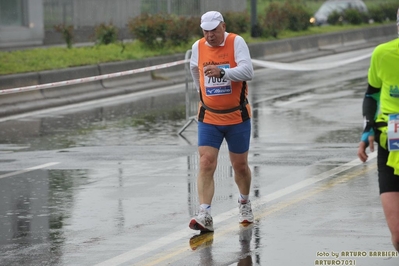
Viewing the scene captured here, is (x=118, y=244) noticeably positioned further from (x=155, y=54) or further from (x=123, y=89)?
(x=155, y=54)

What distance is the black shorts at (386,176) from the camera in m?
6.69

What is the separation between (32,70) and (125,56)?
387cm

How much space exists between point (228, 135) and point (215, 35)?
34.5 inches

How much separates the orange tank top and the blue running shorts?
5 centimetres

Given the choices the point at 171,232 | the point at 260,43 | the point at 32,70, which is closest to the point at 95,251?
the point at 171,232

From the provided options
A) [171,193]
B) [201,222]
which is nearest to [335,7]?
[171,193]

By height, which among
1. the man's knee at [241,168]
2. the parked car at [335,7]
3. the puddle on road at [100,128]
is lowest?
the parked car at [335,7]

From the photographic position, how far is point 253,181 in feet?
38.1

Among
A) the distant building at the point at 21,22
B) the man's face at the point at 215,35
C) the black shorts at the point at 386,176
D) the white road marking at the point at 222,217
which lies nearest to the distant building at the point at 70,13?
the distant building at the point at 21,22

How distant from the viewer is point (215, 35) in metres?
8.97

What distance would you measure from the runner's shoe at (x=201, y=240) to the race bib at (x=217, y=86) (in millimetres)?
1202

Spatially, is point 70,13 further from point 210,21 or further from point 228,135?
point 210,21

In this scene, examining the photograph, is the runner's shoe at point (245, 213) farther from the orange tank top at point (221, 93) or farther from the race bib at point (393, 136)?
the race bib at point (393, 136)

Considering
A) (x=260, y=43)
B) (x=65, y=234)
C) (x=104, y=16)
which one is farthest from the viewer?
(x=104, y=16)
